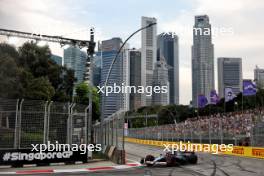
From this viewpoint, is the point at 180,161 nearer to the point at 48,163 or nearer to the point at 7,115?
the point at 48,163

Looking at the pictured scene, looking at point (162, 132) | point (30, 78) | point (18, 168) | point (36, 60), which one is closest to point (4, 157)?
point (18, 168)

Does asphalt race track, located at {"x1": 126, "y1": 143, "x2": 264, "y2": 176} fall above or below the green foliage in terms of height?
below

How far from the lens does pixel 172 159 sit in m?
23.2

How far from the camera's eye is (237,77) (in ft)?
389

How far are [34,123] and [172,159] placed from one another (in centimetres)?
796

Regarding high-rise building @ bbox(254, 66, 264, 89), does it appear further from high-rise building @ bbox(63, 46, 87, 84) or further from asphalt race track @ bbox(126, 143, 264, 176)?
asphalt race track @ bbox(126, 143, 264, 176)

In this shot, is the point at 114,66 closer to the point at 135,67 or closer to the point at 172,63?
the point at 135,67

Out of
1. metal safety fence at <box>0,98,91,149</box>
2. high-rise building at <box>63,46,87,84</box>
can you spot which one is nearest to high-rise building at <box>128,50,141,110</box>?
metal safety fence at <box>0,98,91,149</box>

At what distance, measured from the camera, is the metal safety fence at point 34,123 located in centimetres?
2122

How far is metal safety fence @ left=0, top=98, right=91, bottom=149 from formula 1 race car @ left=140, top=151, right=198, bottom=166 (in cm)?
474

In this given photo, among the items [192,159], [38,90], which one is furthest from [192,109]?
[192,159]

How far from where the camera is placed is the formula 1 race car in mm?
22781

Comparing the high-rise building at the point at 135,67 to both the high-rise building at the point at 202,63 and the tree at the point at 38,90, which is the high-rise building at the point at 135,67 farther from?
the high-rise building at the point at 202,63

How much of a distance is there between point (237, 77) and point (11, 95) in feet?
285
